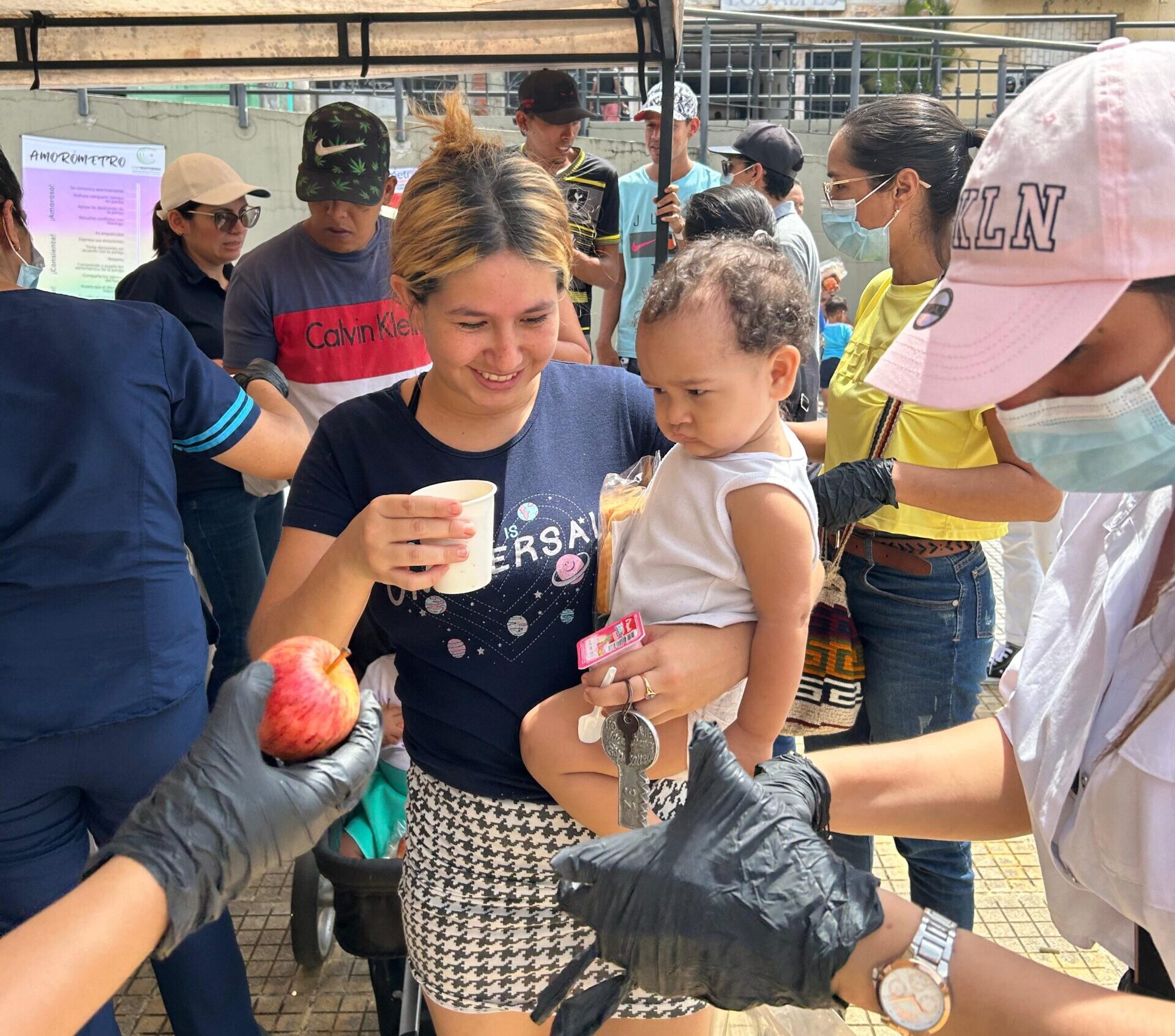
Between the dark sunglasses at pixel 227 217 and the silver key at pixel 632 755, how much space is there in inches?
128

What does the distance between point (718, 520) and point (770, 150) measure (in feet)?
12.0

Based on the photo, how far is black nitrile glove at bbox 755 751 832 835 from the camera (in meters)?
1.38

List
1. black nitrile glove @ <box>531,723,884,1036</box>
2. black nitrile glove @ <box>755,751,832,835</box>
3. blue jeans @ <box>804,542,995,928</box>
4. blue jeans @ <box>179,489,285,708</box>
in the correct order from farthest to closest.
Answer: blue jeans @ <box>179,489,285,708</box> < blue jeans @ <box>804,542,995,928</box> < black nitrile glove @ <box>755,751,832,835</box> < black nitrile glove @ <box>531,723,884,1036</box>

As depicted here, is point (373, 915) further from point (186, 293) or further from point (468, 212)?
point (186, 293)

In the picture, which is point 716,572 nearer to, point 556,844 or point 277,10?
point 556,844

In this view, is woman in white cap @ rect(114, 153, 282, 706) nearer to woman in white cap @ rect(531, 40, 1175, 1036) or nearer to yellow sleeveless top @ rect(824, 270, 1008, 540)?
yellow sleeveless top @ rect(824, 270, 1008, 540)

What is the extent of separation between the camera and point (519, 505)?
6.12ft

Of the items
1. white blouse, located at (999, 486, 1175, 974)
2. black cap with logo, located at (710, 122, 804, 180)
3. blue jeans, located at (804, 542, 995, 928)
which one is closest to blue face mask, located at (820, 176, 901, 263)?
black cap with logo, located at (710, 122, 804, 180)

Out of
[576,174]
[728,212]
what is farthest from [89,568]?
[576,174]

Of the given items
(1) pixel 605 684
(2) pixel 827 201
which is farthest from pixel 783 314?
(2) pixel 827 201

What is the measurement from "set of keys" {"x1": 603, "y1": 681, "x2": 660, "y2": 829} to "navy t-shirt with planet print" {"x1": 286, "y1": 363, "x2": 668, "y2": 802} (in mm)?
203

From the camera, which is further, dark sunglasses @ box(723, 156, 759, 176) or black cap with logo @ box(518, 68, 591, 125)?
dark sunglasses @ box(723, 156, 759, 176)

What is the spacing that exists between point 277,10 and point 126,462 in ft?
5.92

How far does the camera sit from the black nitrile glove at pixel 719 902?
115cm
